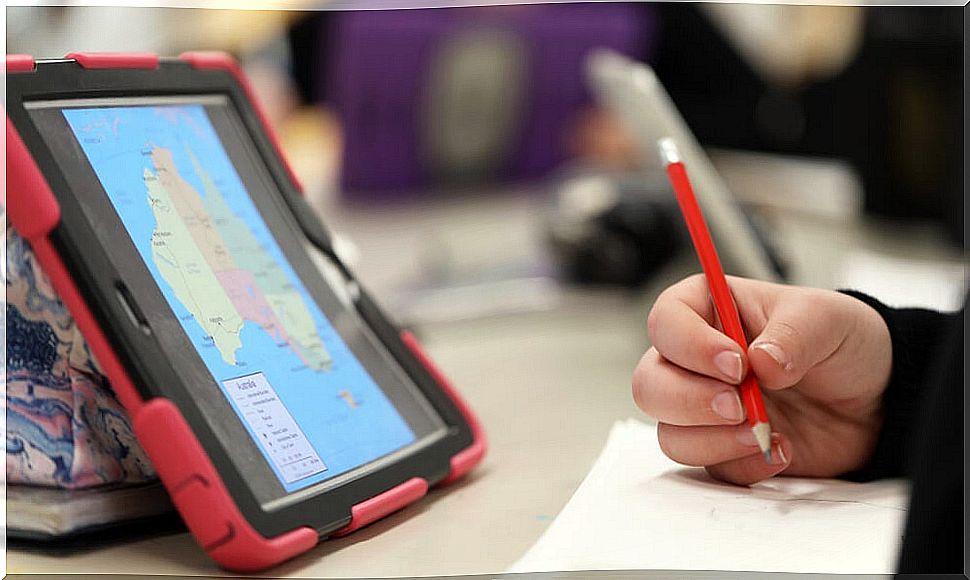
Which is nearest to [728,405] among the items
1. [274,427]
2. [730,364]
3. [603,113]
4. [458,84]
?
[730,364]

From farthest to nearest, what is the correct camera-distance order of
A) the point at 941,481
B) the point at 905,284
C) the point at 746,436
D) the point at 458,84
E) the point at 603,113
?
the point at 603,113
the point at 458,84
the point at 905,284
the point at 746,436
the point at 941,481

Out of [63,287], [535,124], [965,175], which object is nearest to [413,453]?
[63,287]

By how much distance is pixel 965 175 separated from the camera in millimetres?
436

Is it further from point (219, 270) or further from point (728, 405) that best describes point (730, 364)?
point (219, 270)

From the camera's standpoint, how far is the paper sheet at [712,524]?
32 cm

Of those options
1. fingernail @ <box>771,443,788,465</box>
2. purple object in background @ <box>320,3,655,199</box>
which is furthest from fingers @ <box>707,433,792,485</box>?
purple object in background @ <box>320,3,655,199</box>

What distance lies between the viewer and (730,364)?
35 cm

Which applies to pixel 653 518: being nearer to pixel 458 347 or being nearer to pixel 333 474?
pixel 333 474

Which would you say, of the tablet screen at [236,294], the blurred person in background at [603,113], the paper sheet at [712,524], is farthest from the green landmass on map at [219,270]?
the blurred person in background at [603,113]

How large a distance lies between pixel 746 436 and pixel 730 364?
0.10 feet

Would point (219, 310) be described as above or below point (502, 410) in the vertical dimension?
above

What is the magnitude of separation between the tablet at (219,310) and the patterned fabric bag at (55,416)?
22 millimetres

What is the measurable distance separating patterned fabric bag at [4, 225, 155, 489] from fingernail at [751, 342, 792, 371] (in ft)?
0.65

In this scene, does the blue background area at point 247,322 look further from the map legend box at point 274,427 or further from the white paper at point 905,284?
the white paper at point 905,284
